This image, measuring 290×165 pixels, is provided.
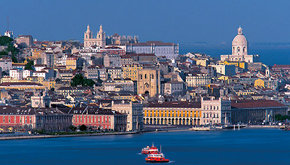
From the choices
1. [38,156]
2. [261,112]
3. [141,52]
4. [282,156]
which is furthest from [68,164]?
[141,52]

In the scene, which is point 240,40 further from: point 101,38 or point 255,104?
point 255,104

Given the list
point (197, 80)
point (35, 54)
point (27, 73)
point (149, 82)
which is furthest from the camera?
point (35, 54)

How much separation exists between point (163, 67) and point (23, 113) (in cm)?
3682

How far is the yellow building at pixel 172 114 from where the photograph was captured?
91.7 m

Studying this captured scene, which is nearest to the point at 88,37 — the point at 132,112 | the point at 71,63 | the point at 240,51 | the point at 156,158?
the point at 71,63

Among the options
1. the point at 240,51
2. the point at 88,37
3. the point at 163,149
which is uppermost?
the point at 88,37

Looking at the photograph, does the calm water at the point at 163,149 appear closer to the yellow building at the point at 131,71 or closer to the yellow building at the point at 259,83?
the yellow building at the point at 131,71

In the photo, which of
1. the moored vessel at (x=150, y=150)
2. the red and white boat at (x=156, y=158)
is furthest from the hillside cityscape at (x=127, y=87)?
the red and white boat at (x=156, y=158)

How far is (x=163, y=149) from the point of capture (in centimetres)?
6875

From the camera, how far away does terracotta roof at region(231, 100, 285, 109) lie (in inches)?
3720

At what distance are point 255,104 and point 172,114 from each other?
7758 millimetres

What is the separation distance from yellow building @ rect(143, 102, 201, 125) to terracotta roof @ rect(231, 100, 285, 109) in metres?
3.58

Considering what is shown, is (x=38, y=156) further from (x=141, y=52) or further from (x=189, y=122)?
(x=141, y=52)

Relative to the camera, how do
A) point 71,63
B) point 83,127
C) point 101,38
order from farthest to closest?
point 101,38
point 71,63
point 83,127
